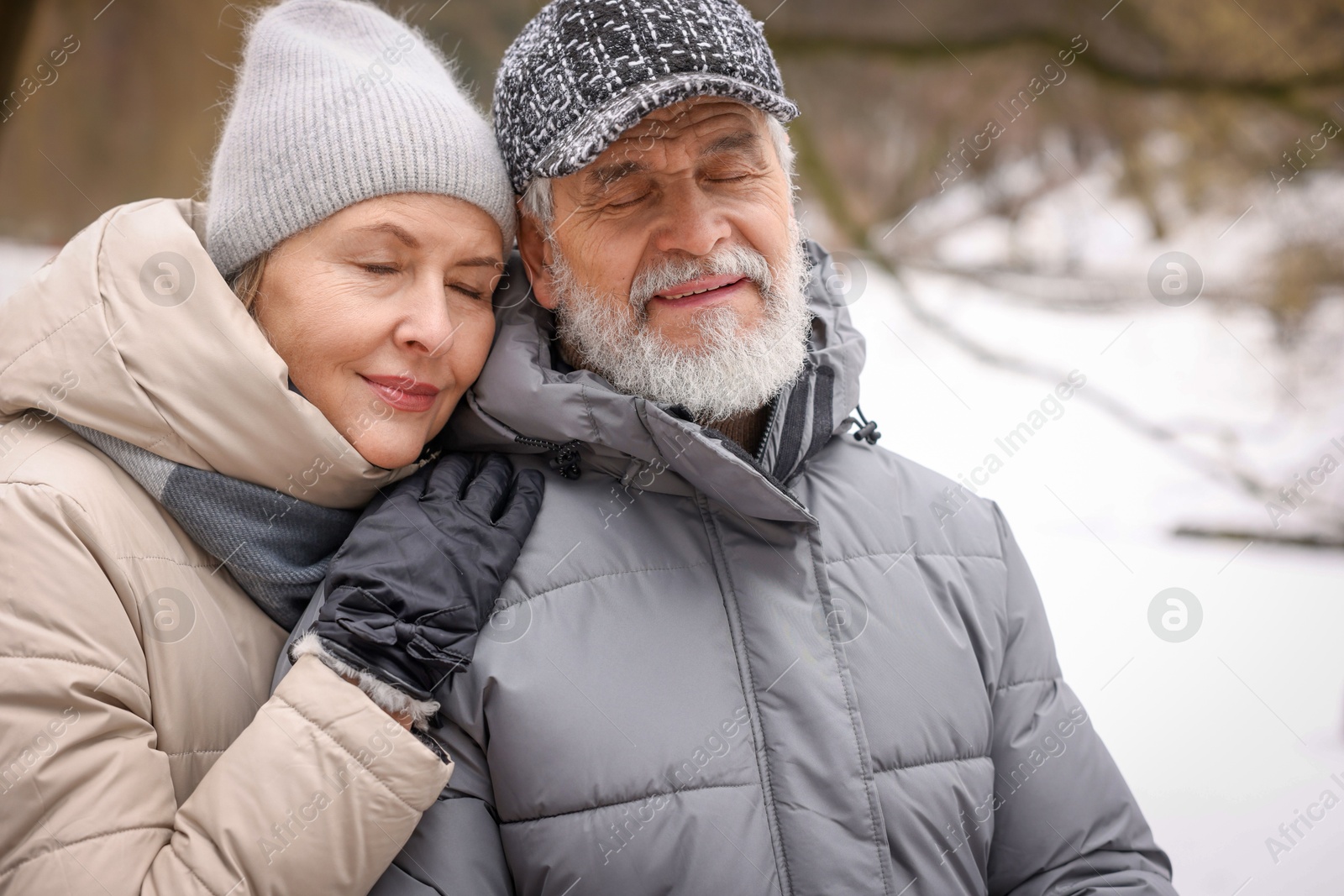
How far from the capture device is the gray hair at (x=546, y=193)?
59.0 inches

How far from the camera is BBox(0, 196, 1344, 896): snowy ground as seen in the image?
2.59 metres

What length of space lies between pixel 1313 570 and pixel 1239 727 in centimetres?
81

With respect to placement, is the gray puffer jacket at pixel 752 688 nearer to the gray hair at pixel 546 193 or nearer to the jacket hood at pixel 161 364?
the gray hair at pixel 546 193

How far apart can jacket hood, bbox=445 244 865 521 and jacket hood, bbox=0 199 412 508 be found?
0.72 ft

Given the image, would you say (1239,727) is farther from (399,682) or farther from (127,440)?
(127,440)

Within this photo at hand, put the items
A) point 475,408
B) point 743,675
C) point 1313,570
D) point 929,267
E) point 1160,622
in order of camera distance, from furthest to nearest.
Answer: point 929,267, point 1313,570, point 1160,622, point 475,408, point 743,675

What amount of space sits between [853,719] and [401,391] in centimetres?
76

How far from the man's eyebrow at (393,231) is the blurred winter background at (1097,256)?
169cm

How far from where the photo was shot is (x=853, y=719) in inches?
49.8

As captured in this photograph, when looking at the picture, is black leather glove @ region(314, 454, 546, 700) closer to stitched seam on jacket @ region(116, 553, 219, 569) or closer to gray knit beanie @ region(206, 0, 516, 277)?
stitched seam on jacket @ region(116, 553, 219, 569)

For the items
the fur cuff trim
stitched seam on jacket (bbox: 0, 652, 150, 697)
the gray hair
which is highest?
the gray hair

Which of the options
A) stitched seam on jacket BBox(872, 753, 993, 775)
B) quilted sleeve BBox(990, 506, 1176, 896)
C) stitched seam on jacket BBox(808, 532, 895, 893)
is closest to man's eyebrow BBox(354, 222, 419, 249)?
stitched seam on jacket BBox(808, 532, 895, 893)

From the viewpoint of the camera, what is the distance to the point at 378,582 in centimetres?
118

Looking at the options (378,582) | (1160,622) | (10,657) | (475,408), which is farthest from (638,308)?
(1160,622)
